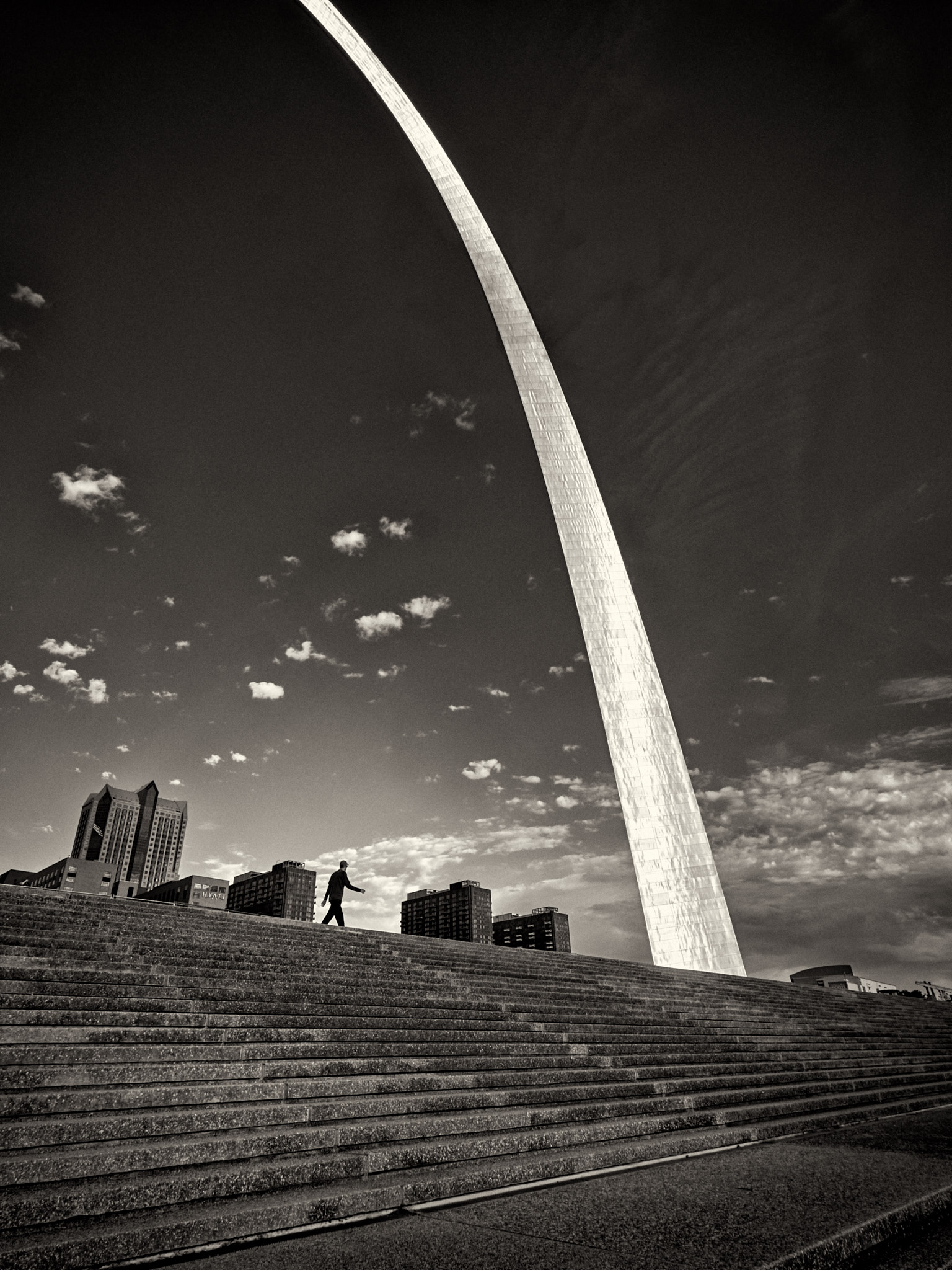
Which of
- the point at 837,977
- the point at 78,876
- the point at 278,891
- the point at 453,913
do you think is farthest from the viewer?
the point at 453,913

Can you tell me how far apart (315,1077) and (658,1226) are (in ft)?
10.5

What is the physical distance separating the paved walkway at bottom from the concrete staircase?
552 millimetres

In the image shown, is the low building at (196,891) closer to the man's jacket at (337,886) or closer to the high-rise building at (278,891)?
the high-rise building at (278,891)

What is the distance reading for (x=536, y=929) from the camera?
496ft

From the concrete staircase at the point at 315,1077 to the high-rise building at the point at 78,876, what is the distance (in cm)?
10306

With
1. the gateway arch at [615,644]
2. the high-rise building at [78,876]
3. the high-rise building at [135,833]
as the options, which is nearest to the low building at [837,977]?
the gateway arch at [615,644]

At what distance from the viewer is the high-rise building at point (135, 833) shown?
174 metres

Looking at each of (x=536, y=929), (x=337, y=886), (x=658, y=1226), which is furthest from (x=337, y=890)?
(x=536, y=929)

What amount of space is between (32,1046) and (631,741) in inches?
674

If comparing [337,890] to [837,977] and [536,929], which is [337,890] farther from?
[536,929]

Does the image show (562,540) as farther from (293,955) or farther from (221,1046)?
(221,1046)

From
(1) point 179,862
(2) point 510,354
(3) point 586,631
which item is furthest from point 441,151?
(1) point 179,862

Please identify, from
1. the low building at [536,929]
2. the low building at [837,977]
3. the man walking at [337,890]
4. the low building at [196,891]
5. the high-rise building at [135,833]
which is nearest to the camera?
the man walking at [337,890]

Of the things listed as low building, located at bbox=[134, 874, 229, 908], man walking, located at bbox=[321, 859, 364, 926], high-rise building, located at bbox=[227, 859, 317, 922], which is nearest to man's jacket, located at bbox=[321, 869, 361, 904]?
man walking, located at bbox=[321, 859, 364, 926]
